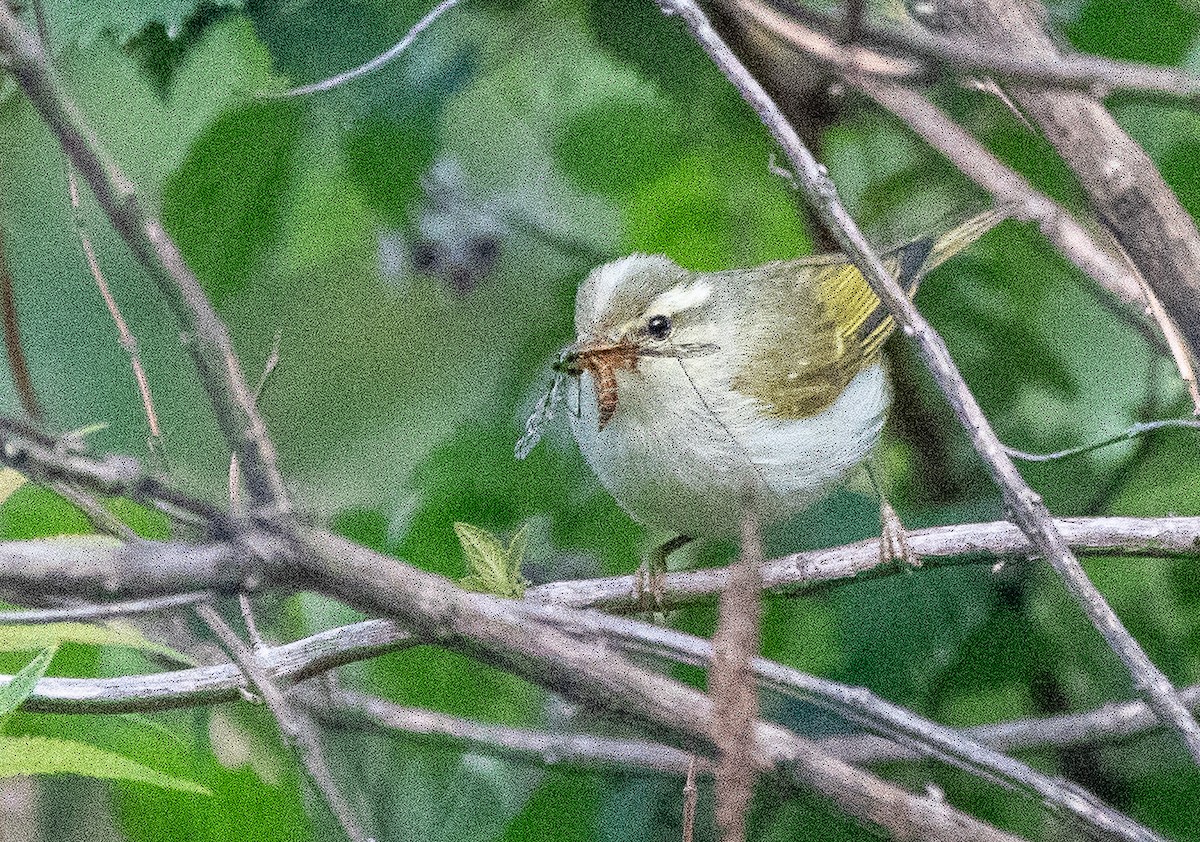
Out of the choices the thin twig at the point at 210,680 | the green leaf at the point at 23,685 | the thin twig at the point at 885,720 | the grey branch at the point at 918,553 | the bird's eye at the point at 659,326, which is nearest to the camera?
the green leaf at the point at 23,685

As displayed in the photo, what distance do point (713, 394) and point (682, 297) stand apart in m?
0.15

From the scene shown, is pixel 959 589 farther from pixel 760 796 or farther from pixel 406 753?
pixel 406 753

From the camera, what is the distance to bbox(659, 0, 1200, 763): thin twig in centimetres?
112

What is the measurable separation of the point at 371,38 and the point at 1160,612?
1.44 meters

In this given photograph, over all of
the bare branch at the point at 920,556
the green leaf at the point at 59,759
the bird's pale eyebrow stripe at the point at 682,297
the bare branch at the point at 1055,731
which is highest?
the bird's pale eyebrow stripe at the point at 682,297

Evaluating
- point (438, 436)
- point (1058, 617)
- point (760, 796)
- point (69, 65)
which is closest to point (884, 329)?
point (1058, 617)

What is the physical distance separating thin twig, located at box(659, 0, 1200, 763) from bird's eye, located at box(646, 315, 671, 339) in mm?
640

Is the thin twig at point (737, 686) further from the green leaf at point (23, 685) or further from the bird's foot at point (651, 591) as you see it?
the bird's foot at point (651, 591)

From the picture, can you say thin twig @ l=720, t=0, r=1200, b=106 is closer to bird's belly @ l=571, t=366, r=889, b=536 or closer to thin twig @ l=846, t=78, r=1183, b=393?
thin twig @ l=846, t=78, r=1183, b=393

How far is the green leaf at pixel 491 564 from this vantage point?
4.77ft

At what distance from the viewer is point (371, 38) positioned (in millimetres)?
1964

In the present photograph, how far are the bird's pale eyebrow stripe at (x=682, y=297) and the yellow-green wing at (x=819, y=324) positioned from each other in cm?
11

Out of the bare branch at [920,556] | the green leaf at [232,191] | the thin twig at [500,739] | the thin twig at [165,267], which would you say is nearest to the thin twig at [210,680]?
the bare branch at [920,556]

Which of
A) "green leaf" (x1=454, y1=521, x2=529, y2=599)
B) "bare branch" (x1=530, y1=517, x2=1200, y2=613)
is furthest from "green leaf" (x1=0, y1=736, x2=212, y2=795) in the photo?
"bare branch" (x1=530, y1=517, x2=1200, y2=613)
